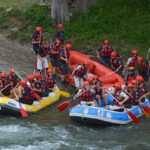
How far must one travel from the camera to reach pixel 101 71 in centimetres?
1388

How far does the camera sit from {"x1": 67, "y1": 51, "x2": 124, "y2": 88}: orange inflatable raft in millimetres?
13398

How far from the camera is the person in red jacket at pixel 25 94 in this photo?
11.6 meters

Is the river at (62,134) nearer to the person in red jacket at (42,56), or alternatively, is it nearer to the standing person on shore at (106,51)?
the person in red jacket at (42,56)

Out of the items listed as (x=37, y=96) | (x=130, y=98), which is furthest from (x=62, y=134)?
(x=130, y=98)

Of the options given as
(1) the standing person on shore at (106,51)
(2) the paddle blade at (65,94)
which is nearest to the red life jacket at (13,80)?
(2) the paddle blade at (65,94)

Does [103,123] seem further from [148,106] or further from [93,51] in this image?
[93,51]

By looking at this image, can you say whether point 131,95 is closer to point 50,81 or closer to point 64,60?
point 50,81

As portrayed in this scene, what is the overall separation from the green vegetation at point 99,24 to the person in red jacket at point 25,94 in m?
5.27

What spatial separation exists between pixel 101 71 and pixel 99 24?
3.77m

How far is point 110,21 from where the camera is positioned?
1709 centimetres

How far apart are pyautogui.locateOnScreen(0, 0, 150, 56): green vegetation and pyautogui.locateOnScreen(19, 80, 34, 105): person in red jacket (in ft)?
17.3

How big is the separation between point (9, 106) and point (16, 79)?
1.19 meters

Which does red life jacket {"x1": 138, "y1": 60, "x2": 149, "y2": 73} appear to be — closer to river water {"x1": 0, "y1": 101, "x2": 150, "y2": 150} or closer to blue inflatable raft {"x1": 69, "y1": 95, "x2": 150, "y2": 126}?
river water {"x1": 0, "y1": 101, "x2": 150, "y2": 150}

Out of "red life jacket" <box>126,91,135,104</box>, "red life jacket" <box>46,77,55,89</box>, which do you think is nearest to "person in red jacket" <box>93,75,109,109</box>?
"red life jacket" <box>126,91,135,104</box>
